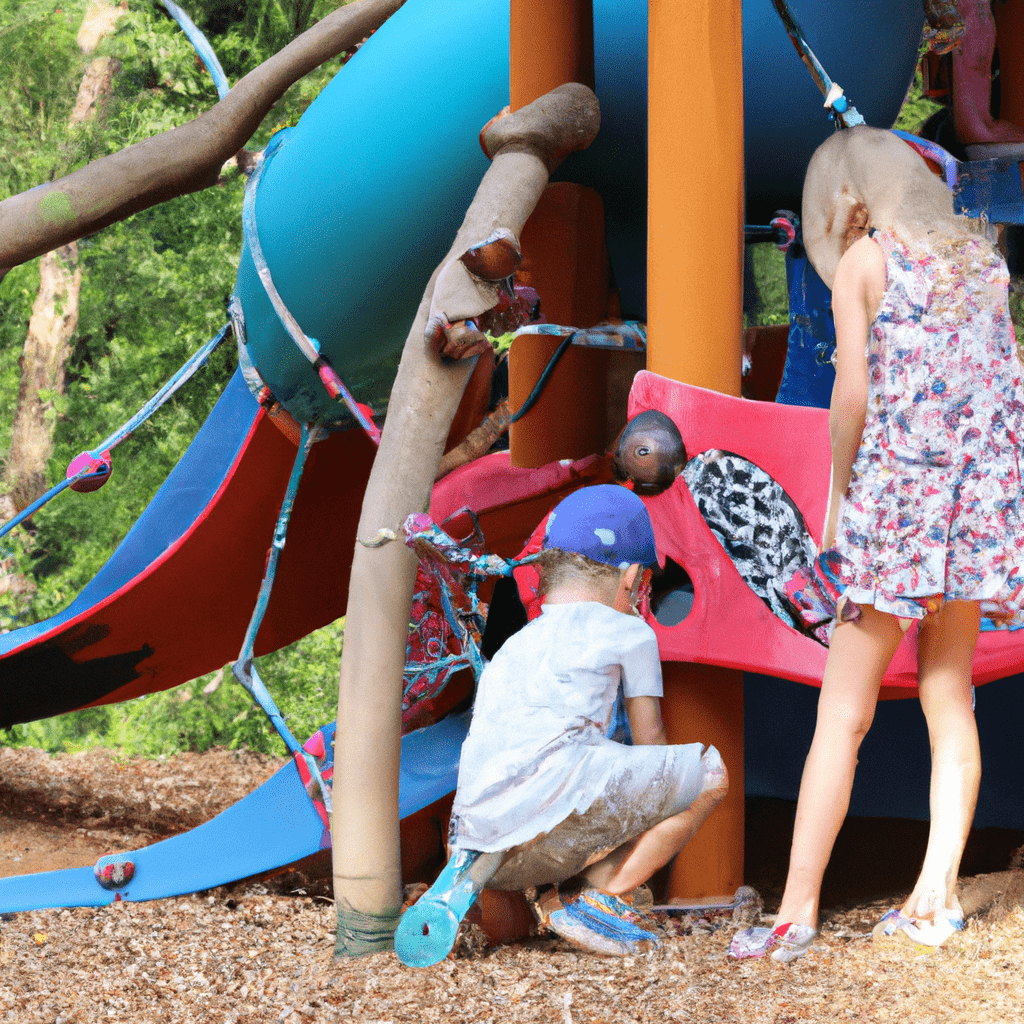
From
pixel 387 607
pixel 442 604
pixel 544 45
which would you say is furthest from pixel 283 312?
pixel 387 607

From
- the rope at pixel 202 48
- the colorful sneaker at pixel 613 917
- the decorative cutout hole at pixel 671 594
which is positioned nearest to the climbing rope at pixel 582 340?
the decorative cutout hole at pixel 671 594

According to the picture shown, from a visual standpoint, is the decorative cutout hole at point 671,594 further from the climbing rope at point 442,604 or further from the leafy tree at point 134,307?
the leafy tree at point 134,307

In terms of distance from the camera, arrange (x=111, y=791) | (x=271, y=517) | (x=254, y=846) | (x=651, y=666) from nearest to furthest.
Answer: (x=651, y=666), (x=254, y=846), (x=271, y=517), (x=111, y=791)

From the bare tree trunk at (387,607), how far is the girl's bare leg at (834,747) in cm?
82

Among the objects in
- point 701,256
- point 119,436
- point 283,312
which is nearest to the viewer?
point 701,256

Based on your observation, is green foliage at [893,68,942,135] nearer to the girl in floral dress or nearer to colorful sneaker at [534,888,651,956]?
the girl in floral dress

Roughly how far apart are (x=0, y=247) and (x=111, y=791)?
337 cm

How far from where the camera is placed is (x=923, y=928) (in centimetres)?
229

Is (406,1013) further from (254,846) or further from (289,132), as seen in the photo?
(289,132)

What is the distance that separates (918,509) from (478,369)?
93.7 inches

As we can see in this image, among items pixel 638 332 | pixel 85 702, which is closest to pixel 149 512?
pixel 85 702

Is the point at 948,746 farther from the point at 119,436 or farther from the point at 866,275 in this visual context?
the point at 119,436

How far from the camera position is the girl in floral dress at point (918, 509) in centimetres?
234

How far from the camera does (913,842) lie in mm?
3643
